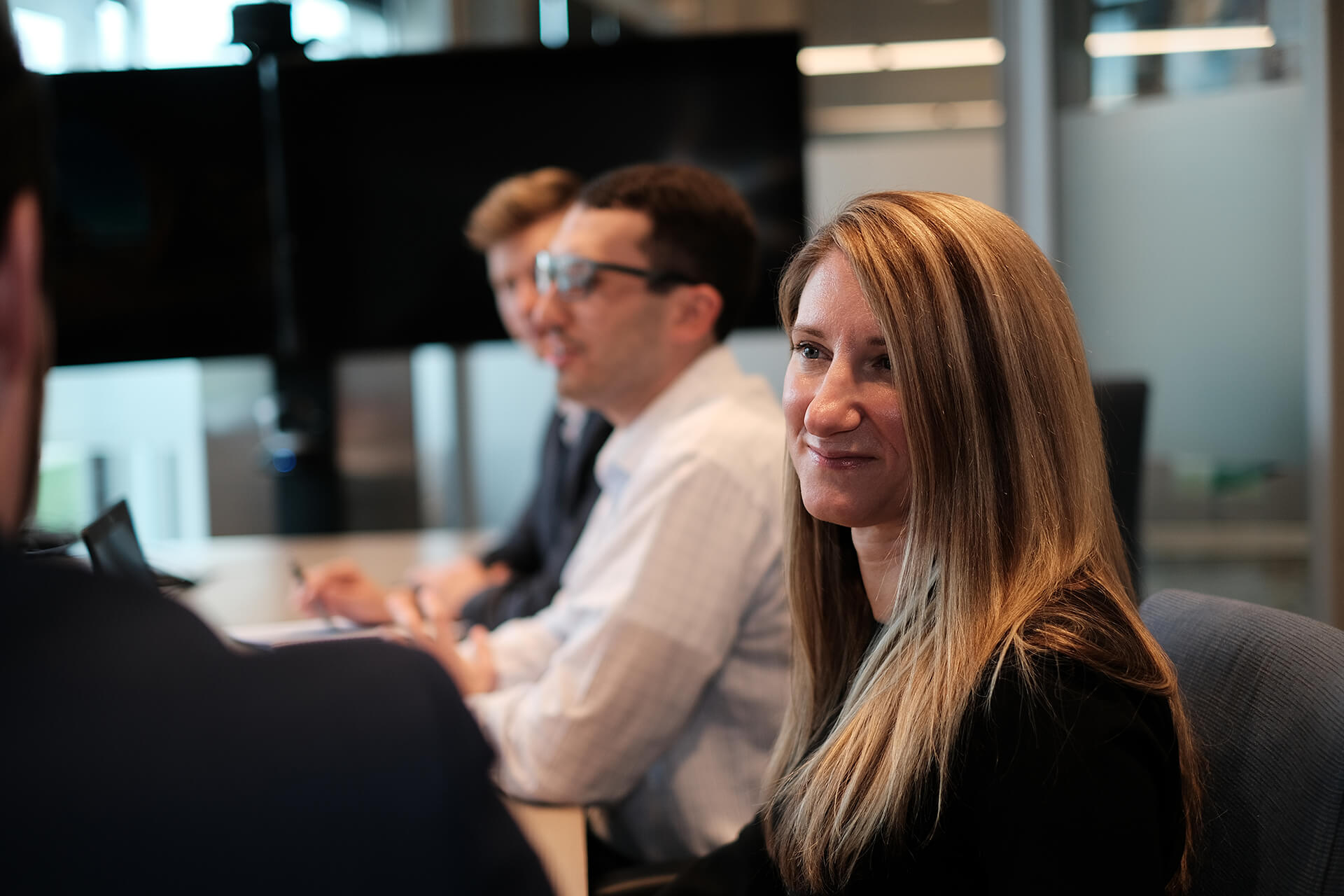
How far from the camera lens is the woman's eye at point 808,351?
113 centimetres

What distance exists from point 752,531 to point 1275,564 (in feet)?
5.39

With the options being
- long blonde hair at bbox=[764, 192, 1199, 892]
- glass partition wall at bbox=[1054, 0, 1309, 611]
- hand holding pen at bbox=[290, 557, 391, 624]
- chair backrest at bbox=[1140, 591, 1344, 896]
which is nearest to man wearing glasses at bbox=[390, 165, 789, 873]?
hand holding pen at bbox=[290, 557, 391, 624]

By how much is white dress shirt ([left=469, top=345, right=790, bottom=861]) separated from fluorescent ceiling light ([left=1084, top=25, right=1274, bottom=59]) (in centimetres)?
158

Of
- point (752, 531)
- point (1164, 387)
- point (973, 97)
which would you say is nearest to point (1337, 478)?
point (1164, 387)

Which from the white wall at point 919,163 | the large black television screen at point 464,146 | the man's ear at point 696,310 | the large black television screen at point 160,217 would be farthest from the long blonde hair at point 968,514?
the white wall at point 919,163

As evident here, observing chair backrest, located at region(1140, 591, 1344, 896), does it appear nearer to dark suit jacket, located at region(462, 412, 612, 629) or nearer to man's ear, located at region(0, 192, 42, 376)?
man's ear, located at region(0, 192, 42, 376)

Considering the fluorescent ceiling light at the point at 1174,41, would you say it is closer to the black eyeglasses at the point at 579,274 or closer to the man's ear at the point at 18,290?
the black eyeglasses at the point at 579,274

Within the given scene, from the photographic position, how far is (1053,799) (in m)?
0.82

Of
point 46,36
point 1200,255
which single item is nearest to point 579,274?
point 1200,255

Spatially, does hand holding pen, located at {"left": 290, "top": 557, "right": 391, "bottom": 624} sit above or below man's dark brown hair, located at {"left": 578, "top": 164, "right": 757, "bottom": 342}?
below

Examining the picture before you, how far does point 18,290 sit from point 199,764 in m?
0.21

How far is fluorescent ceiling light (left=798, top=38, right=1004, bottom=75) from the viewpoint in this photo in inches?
163

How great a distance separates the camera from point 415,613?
202 cm

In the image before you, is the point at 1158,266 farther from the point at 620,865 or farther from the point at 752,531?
the point at 620,865
